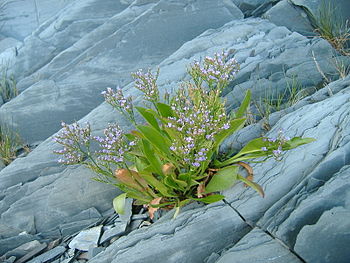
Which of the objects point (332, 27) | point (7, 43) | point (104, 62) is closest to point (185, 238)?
point (104, 62)

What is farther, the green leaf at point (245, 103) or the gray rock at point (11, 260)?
the gray rock at point (11, 260)

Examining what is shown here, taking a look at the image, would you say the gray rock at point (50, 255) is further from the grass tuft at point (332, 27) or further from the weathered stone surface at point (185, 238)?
the grass tuft at point (332, 27)

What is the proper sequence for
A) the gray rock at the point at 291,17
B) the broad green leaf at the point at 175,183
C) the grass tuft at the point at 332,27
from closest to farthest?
the broad green leaf at the point at 175,183 → the grass tuft at the point at 332,27 → the gray rock at the point at 291,17

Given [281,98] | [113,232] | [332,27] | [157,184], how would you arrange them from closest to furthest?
[157,184] → [113,232] → [281,98] → [332,27]

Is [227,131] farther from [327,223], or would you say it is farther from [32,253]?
[32,253]

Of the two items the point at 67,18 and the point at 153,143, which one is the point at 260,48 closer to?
the point at 153,143

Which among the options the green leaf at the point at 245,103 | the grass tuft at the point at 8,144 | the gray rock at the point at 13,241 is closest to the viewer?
the green leaf at the point at 245,103

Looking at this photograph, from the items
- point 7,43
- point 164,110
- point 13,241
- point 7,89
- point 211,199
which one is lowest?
point 13,241

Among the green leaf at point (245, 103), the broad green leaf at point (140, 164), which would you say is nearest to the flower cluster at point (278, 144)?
the green leaf at point (245, 103)
